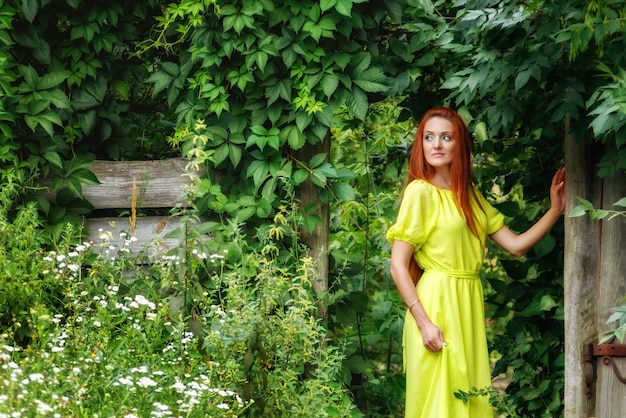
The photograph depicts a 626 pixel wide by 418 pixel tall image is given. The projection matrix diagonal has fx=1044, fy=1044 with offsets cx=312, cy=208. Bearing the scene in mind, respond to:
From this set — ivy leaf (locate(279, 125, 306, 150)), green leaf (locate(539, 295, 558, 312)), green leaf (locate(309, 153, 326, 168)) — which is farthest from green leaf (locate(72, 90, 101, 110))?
green leaf (locate(539, 295, 558, 312))

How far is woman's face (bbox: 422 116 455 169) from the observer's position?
4.55m

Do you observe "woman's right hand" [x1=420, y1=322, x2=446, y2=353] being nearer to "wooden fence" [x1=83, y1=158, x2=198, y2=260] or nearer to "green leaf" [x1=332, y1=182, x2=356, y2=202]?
"green leaf" [x1=332, y1=182, x2=356, y2=202]

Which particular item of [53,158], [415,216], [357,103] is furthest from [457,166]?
[53,158]

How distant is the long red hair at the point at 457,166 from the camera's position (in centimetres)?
455

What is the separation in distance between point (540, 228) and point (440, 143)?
0.59 metres

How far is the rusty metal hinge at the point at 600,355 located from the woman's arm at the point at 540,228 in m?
0.53

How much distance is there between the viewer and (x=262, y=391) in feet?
14.1

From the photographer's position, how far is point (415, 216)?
176 inches

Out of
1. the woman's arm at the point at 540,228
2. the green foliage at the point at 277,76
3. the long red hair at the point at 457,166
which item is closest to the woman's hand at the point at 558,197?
the woman's arm at the point at 540,228

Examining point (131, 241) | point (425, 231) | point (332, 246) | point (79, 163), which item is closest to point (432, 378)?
point (425, 231)

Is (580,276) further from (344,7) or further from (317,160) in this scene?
(344,7)

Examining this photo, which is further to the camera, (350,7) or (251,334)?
(350,7)

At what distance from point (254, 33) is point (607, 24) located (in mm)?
1724

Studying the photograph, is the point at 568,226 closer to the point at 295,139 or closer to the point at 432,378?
the point at 432,378
